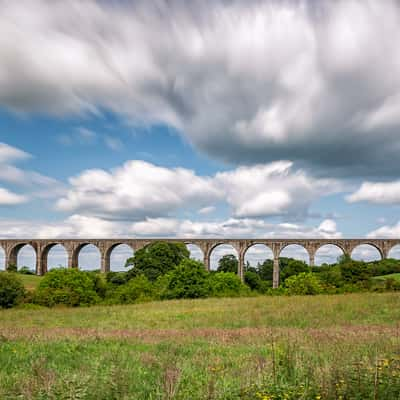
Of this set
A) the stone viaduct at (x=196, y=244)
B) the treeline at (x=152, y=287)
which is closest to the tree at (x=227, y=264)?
the stone viaduct at (x=196, y=244)

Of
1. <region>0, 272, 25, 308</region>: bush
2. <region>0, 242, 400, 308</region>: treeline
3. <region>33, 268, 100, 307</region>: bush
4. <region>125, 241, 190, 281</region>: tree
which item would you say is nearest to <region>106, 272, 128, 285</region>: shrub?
<region>125, 241, 190, 281</region>: tree

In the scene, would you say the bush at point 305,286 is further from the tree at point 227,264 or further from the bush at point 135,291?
the tree at point 227,264

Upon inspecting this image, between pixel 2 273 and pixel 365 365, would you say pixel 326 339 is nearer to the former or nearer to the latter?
pixel 365 365

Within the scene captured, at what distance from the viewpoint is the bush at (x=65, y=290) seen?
30.4 m

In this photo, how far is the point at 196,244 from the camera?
218ft

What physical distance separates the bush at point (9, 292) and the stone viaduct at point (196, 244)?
109 feet

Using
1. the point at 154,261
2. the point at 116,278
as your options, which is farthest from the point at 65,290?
the point at 116,278

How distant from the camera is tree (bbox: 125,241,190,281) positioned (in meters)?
51.1

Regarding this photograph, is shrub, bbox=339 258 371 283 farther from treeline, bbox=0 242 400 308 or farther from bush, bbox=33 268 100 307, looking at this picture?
bush, bbox=33 268 100 307

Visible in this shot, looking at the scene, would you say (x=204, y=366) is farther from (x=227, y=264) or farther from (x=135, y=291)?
(x=227, y=264)

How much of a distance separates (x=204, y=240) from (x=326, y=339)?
190ft

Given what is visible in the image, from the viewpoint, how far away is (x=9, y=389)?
4.68m

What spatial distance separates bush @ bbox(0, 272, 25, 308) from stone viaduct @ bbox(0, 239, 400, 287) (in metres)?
33.2

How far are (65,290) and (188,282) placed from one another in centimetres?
1012
